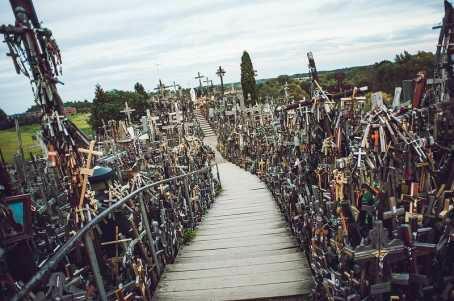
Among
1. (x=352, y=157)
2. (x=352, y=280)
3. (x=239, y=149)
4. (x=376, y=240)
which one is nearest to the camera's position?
(x=376, y=240)

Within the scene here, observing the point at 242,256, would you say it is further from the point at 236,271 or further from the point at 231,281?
the point at 231,281

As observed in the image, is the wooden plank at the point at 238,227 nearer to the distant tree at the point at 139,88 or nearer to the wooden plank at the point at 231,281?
the wooden plank at the point at 231,281

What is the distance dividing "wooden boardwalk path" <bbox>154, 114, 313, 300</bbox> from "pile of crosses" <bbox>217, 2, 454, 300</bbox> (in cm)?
23

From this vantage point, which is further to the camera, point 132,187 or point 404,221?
point 132,187

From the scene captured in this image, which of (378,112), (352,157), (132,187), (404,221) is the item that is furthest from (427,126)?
(132,187)

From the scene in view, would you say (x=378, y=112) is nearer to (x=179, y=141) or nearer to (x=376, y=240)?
(x=376, y=240)

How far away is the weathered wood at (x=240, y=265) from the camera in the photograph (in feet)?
11.3

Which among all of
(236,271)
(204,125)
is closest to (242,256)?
(236,271)

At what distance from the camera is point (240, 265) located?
398cm

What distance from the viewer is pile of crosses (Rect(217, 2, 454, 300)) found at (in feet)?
9.82

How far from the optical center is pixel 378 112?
14.6 ft

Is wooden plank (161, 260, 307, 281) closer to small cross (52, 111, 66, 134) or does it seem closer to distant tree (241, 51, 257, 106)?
small cross (52, 111, 66, 134)

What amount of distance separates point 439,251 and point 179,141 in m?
10.8

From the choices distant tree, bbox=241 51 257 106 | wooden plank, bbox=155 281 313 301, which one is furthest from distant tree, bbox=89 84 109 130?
wooden plank, bbox=155 281 313 301
